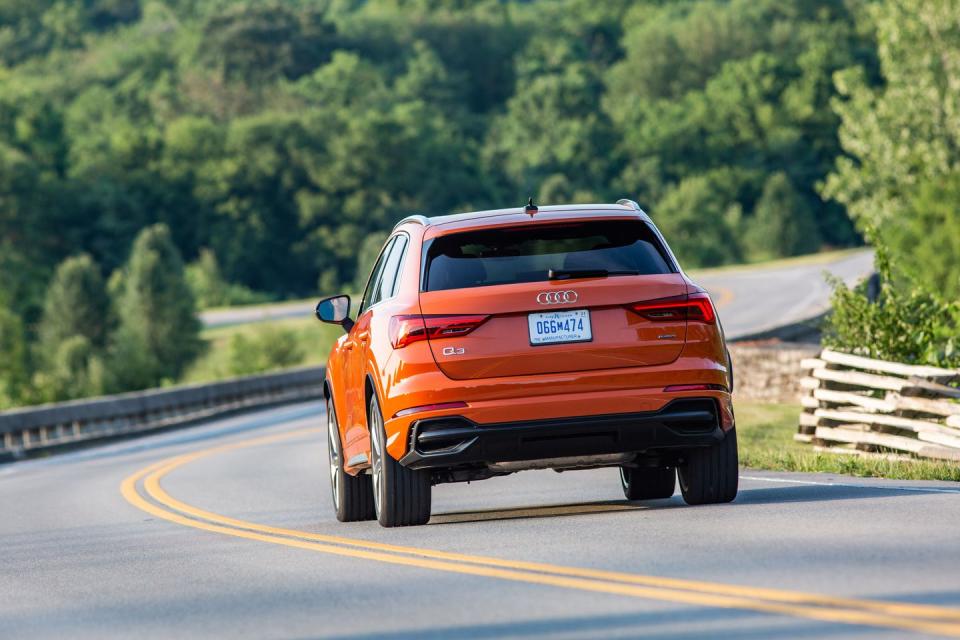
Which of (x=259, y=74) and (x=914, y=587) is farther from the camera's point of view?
(x=259, y=74)

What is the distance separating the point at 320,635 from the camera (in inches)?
286

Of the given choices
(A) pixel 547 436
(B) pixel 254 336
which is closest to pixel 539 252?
(A) pixel 547 436

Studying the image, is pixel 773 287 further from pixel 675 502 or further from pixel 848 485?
pixel 675 502

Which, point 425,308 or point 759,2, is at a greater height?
point 759,2

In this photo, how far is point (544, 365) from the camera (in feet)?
33.4

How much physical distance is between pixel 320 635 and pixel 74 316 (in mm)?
75313

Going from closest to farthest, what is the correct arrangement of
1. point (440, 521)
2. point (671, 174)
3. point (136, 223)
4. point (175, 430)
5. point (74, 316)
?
point (440, 521), point (175, 430), point (74, 316), point (136, 223), point (671, 174)

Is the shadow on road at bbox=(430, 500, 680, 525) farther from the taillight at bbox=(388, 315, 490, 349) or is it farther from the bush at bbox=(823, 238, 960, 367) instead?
the bush at bbox=(823, 238, 960, 367)

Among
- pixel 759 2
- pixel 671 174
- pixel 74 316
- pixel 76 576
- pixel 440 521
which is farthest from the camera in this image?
pixel 759 2

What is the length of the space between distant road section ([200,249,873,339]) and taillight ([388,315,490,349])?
26.8m

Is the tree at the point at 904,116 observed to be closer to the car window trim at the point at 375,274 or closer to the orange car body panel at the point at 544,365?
the car window trim at the point at 375,274

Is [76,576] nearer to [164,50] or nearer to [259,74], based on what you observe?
[259,74]

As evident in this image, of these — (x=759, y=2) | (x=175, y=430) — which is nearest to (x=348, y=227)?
(x=759, y=2)

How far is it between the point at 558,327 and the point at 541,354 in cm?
18
